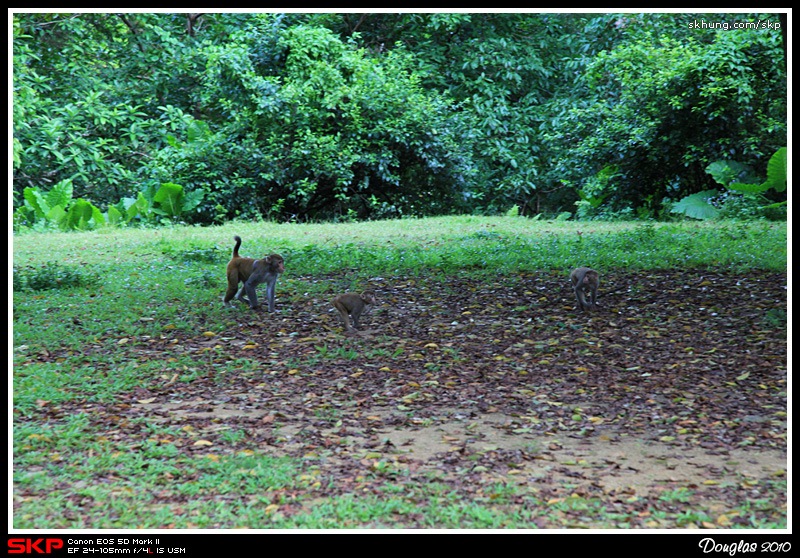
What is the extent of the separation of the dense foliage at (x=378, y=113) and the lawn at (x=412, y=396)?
5.97m

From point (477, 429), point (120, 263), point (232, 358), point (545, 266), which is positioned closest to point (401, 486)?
point (477, 429)

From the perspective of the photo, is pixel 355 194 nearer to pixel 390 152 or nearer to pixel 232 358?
pixel 390 152

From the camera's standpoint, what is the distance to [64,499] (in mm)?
3977

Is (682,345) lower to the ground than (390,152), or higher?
lower

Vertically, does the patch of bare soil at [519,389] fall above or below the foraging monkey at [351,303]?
below

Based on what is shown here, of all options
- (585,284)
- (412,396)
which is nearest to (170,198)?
(585,284)

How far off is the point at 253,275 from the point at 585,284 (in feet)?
11.1

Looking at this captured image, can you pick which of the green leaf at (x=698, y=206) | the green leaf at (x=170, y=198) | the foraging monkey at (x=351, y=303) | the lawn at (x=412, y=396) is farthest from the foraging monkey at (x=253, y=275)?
the green leaf at (x=698, y=206)

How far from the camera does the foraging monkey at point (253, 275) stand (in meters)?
7.53

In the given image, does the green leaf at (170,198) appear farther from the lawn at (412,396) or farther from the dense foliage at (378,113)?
the lawn at (412,396)

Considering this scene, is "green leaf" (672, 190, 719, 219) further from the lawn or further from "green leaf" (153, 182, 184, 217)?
"green leaf" (153, 182, 184, 217)

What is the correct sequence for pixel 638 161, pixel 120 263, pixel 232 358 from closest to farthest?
1. pixel 232 358
2. pixel 120 263
3. pixel 638 161

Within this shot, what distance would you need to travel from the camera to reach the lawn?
3957mm

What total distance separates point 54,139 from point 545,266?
475 inches
